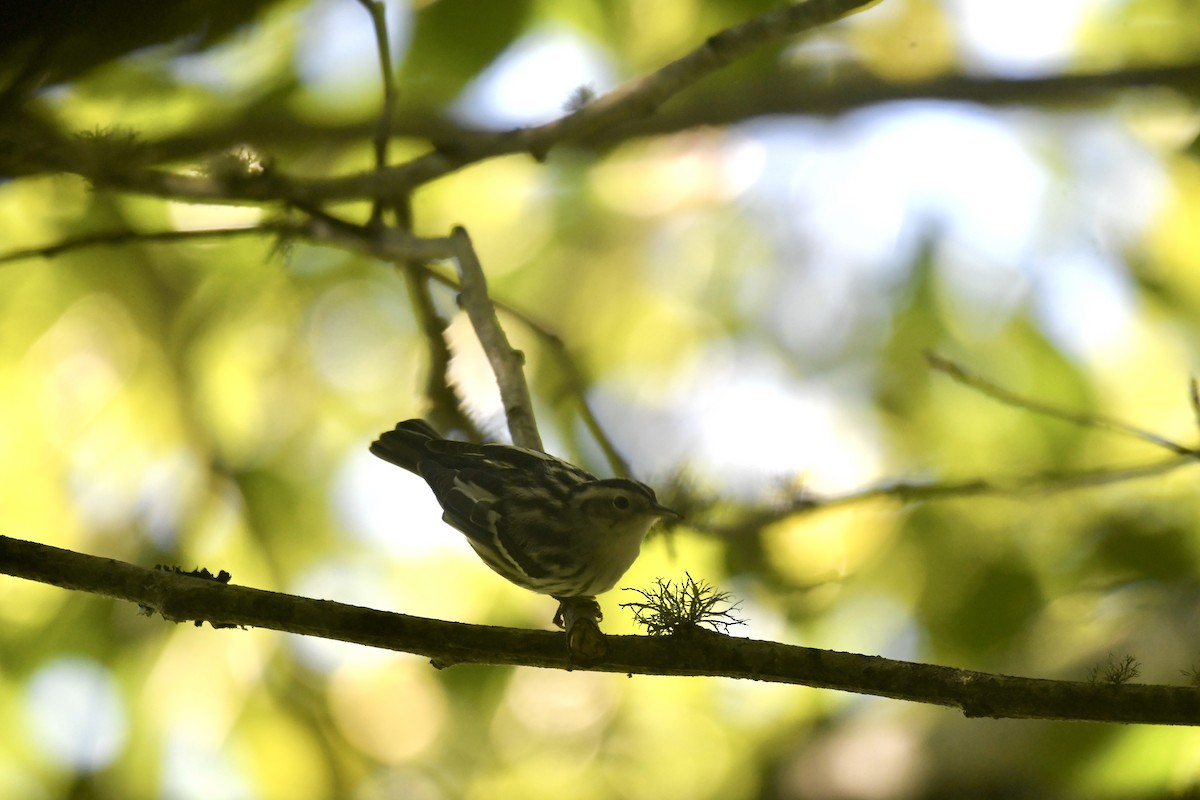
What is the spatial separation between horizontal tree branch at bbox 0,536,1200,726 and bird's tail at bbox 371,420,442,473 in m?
0.59

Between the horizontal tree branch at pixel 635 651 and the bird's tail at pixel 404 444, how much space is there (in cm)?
59

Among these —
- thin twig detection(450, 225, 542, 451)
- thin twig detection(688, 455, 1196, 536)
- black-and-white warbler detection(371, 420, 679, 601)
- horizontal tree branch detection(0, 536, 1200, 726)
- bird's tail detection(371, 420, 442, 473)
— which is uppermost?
thin twig detection(688, 455, 1196, 536)

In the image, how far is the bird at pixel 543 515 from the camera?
1934 mm

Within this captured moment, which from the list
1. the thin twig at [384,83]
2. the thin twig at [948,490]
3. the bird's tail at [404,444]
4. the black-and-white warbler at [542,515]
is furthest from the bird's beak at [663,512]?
the thin twig at [384,83]

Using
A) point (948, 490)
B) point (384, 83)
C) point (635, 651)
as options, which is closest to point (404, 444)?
point (635, 651)

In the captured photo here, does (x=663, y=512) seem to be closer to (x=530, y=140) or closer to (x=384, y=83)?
(x=530, y=140)

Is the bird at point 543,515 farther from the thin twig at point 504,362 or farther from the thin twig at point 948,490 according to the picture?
the thin twig at point 948,490

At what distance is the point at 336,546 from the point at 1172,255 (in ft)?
10.5

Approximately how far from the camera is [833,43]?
3814mm

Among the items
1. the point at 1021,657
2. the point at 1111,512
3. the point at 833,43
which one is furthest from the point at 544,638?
the point at 833,43

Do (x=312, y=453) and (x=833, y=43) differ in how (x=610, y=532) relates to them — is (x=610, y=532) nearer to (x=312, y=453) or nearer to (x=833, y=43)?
(x=312, y=453)

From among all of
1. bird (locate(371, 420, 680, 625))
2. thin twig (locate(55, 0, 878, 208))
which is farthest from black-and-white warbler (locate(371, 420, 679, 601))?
thin twig (locate(55, 0, 878, 208))

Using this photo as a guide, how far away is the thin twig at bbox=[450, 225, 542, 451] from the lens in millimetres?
2145

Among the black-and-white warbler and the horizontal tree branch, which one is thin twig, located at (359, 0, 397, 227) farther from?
the horizontal tree branch
